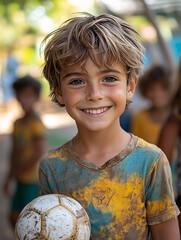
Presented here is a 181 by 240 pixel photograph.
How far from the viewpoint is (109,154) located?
1.99m

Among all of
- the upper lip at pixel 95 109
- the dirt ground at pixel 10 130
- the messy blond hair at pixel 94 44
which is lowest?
the dirt ground at pixel 10 130

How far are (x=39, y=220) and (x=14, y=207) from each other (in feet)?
9.12

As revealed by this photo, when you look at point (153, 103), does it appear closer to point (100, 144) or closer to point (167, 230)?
point (100, 144)

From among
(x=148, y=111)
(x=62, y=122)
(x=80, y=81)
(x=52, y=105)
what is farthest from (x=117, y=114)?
(x=52, y=105)

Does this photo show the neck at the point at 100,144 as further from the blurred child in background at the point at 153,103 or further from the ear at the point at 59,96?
the blurred child in background at the point at 153,103

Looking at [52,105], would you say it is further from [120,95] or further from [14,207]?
[120,95]

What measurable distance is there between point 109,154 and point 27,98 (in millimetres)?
2916

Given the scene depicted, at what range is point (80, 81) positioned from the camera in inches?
74.7

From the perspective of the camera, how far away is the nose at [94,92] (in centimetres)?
185

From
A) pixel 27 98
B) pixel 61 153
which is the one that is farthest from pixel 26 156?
pixel 61 153

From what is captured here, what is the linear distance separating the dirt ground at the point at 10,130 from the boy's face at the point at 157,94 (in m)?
2.44

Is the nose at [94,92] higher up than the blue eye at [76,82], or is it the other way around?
the blue eye at [76,82]

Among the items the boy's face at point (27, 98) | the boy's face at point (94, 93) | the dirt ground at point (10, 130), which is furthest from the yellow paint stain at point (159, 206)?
the dirt ground at point (10, 130)

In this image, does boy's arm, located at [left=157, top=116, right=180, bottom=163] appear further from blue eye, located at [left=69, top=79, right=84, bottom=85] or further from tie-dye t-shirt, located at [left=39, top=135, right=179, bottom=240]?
blue eye, located at [left=69, top=79, right=84, bottom=85]
